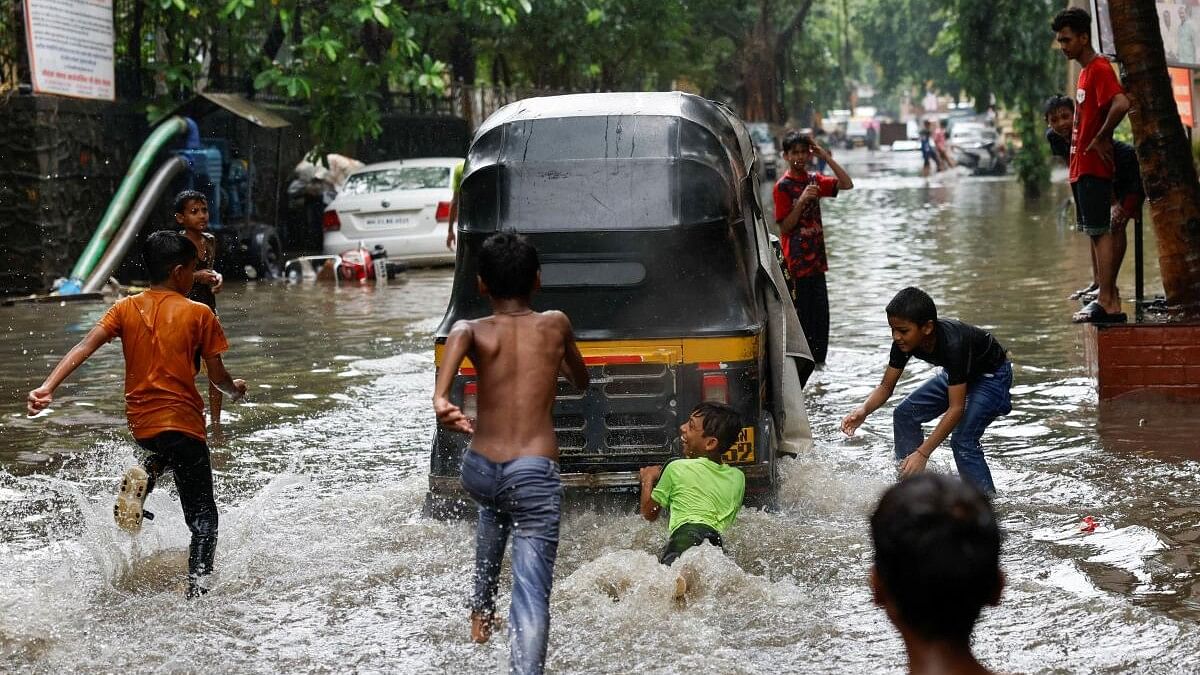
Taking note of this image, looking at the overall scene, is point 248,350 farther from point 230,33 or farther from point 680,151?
point 230,33

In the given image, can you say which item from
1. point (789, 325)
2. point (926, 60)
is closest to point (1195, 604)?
point (789, 325)

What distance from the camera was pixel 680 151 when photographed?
7.33 metres

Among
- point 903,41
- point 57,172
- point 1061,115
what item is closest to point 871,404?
point 1061,115

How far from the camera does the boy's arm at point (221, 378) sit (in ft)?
20.4

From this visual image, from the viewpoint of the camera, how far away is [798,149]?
33.8ft

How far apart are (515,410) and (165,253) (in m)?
1.91

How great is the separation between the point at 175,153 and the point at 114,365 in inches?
299

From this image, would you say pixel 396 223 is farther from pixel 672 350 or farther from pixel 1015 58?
pixel 1015 58

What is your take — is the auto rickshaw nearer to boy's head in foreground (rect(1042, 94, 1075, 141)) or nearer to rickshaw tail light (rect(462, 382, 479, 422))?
rickshaw tail light (rect(462, 382, 479, 422))

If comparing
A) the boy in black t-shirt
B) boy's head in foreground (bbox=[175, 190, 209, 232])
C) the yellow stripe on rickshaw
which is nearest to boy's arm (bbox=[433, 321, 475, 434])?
the yellow stripe on rickshaw

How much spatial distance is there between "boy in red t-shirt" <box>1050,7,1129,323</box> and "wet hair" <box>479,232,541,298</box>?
17.5ft

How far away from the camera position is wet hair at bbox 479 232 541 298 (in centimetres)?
495

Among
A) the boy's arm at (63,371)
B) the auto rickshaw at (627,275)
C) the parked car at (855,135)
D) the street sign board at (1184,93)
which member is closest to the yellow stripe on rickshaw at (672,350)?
the auto rickshaw at (627,275)

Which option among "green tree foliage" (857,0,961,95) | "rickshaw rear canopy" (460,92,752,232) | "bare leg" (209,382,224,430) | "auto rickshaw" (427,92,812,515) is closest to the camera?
"auto rickshaw" (427,92,812,515)
